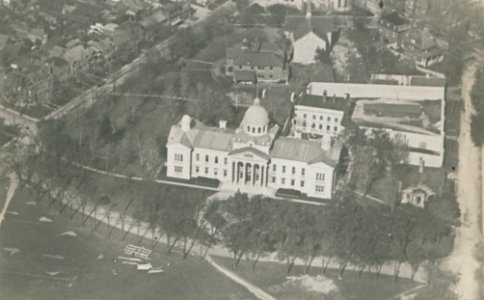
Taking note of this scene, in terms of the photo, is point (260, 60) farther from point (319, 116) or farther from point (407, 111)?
point (407, 111)

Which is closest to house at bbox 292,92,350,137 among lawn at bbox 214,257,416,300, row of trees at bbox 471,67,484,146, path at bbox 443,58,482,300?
path at bbox 443,58,482,300

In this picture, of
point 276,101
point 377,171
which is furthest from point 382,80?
point 377,171

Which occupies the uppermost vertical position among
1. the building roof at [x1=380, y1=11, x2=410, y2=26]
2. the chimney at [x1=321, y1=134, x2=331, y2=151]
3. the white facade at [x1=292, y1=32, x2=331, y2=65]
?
the building roof at [x1=380, y1=11, x2=410, y2=26]

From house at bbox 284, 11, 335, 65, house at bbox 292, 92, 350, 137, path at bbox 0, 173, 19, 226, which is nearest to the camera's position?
path at bbox 0, 173, 19, 226

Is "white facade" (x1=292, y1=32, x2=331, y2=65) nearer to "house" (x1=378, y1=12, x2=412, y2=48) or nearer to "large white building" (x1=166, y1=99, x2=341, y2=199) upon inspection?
"house" (x1=378, y1=12, x2=412, y2=48)

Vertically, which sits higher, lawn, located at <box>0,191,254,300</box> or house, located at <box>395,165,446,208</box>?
house, located at <box>395,165,446,208</box>

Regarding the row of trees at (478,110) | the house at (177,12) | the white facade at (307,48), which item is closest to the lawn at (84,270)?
the row of trees at (478,110)

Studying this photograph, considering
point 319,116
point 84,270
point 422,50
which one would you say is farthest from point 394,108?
point 84,270

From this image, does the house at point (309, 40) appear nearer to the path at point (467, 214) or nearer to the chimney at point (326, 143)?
the path at point (467, 214)
